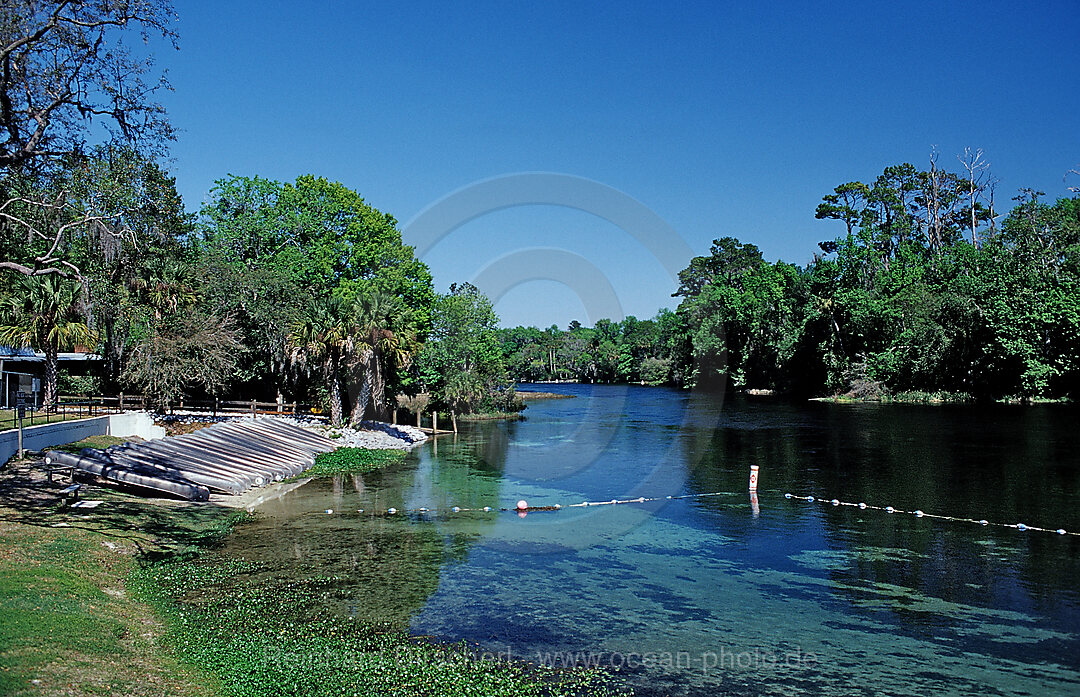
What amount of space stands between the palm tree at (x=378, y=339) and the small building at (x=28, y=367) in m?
15.7

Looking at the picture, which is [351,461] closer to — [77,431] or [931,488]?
[77,431]

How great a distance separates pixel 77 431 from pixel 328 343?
638 inches

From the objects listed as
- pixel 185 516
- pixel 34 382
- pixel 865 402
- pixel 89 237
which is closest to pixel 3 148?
pixel 89 237

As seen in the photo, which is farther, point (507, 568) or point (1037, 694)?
point (507, 568)

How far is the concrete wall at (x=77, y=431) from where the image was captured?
83.0 ft

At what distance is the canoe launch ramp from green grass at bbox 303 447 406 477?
57 cm

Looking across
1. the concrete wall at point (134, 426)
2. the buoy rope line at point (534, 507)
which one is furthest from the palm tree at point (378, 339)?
the buoy rope line at point (534, 507)

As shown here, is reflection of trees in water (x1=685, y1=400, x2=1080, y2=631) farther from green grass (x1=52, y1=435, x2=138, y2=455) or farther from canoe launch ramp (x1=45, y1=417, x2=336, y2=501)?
green grass (x1=52, y1=435, x2=138, y2=455)

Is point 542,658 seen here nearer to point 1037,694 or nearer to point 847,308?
point 1037,694

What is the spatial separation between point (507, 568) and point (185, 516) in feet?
34.4

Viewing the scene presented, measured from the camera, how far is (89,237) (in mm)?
16750

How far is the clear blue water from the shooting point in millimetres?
13797

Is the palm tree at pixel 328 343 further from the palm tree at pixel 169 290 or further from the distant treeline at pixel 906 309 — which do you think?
the distant treeline at pixel 906 309

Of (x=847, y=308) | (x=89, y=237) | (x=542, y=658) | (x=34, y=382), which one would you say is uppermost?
(x=847, y=308)
